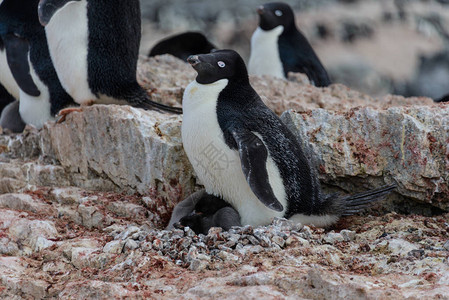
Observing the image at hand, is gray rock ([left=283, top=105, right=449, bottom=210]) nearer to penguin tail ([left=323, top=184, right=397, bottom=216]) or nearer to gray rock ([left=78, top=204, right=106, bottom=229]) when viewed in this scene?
penguin tail ([left=323, top=184, right=397, bottom=216])

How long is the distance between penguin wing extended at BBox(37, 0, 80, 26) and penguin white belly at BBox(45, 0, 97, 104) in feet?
0.22

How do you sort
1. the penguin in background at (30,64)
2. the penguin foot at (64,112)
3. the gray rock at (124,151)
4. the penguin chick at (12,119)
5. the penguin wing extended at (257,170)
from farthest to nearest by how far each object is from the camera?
1. the penguin chick at (12,119)
2. the penguin in background at (30,64)
3. the penguin foot at (64,112)
4. the gray rock at (124,151)
5. the penguin wing extended at (257,170)

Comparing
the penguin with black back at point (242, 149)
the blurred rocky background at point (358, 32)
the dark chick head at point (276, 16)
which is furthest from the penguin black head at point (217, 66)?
the blurred rocky background at point (358, 32)

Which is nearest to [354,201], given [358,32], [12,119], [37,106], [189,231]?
[189,231]

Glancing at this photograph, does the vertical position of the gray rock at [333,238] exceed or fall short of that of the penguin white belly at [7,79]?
it falls short

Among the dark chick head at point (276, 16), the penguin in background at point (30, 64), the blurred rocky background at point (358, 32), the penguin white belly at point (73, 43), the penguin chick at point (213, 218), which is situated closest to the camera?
the penguin chick at point (213, 218)

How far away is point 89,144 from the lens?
498 cm

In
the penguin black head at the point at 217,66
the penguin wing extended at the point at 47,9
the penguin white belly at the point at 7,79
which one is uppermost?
the penguin wing extended at the point at 47,9

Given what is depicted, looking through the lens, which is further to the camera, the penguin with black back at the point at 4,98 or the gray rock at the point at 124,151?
the penguin with black back at the point at 4,98

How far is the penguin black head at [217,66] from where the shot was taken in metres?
4.37

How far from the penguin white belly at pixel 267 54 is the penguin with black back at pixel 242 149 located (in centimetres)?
413

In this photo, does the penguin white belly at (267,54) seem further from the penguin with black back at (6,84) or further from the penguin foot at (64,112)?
the penguin foot at (64,112)

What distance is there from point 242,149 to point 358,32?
8.15m

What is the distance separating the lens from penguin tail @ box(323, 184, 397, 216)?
434cm
